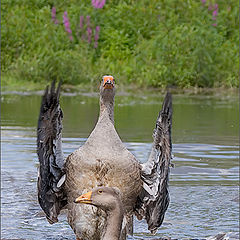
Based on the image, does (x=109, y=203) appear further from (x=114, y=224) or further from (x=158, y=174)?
(x=158, y=174)

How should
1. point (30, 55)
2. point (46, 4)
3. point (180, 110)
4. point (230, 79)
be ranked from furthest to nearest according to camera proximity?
1. point (46, 4)
2. point (30, 55)
3. point (230, 79)
4. point (180, 110)

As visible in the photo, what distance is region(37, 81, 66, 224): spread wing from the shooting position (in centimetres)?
665

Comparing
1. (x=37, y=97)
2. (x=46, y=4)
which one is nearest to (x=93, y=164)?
(x=37, y=97)

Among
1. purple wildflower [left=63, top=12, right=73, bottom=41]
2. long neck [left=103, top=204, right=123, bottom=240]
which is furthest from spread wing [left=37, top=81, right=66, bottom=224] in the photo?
purple wildflower [left=63, top=12, right=73, bottom=41]

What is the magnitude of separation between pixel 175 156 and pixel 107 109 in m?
4.60

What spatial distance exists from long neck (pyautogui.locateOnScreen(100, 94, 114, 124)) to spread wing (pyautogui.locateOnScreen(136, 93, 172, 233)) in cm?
47

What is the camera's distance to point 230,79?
70.4 ft

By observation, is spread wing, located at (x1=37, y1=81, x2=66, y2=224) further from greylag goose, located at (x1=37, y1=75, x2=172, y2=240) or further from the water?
the water

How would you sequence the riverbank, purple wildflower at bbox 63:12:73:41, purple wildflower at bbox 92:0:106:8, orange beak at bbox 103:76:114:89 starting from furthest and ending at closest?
purple wildflower at bbox 92:0:106:8 → purple wildflower at bbox 63:12:73:41 → the riverbank → orange beak at bbox 103:76:114:89

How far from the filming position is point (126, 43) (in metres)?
24.3

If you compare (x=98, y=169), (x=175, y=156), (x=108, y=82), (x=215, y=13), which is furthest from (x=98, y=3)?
(x=98, y=169)

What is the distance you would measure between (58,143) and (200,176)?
388cm

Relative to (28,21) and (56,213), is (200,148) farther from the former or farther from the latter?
(28,21)

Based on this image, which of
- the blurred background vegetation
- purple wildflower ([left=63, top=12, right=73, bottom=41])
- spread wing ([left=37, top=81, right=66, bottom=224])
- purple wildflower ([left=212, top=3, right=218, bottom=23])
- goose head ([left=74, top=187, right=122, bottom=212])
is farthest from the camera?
purple wildflower ([left=212, top=3, right=218, bottom=23])
